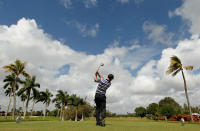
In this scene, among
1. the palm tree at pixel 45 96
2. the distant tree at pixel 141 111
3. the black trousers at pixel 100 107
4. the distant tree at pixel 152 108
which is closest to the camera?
the black trousers at pixel 100 107

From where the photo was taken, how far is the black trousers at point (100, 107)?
228 inches

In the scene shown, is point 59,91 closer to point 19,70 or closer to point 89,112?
point 89,112

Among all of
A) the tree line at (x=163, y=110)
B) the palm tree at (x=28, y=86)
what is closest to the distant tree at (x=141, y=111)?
the tree line at (x=163, y=110)

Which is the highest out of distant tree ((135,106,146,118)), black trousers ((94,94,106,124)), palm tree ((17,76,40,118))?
palm tree ((17,76,40,118))

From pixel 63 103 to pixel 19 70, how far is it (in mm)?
37698

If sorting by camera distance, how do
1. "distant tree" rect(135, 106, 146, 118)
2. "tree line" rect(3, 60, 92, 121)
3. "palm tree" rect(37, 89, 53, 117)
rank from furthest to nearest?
"distant tree" rect(135, 106, 146, 118)
"palm tree" rect(37, 89, 53, 117)
"tree line" rect(3, 60, 92, 121)

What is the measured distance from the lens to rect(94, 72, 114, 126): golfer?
228 inches

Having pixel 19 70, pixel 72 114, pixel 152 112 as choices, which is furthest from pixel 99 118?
pixel 152 112

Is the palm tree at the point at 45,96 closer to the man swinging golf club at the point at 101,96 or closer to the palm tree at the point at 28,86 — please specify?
the palm tree at the point at 28,86

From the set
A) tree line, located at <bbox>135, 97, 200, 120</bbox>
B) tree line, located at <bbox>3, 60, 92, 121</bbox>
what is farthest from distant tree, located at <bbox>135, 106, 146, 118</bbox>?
tree line, located at <bbox>3, 60, 92, 121</bbox>

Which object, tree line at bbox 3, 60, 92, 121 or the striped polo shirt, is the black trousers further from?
tree line at bbox 3, 60, 92, 121

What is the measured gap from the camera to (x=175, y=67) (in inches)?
1014

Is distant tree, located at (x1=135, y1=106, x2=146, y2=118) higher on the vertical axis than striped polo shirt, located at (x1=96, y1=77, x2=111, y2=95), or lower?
lower

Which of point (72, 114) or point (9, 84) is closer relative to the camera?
point (9, 84)
